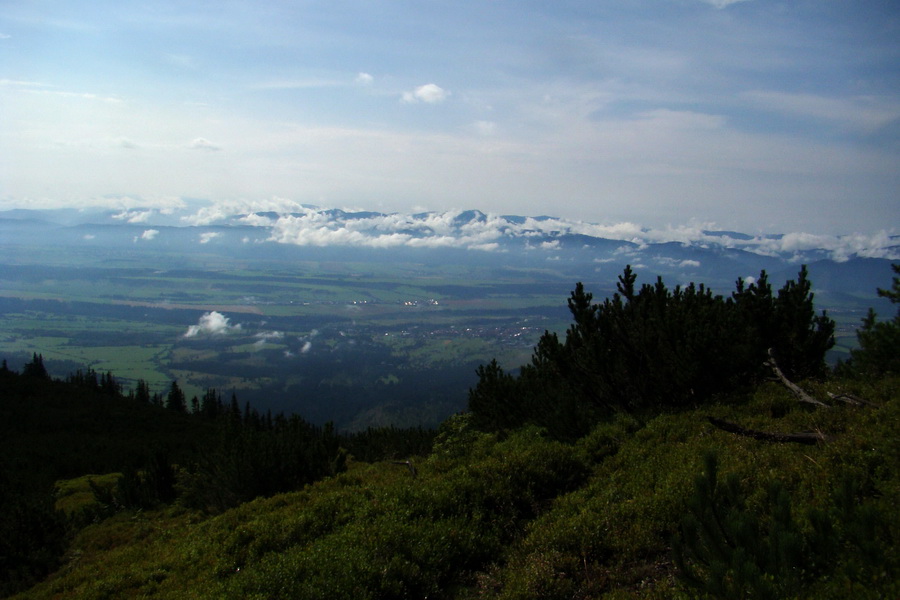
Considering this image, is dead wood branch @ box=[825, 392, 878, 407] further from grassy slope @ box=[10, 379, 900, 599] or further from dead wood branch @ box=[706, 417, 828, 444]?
dead wood branch @ box=[706, 417, 828, 444]

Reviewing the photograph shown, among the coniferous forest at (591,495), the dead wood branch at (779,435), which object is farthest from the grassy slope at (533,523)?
the dead wood branch at (779,435)

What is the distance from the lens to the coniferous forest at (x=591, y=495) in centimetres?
486

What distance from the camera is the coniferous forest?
4.86 m

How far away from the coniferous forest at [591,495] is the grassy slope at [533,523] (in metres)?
0.04

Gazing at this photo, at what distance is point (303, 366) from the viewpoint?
193375 millimetres

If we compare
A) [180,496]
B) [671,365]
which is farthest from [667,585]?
[180,496]

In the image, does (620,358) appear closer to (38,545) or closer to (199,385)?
(38,545)

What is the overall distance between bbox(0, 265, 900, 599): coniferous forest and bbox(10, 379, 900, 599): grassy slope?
1.6 inches

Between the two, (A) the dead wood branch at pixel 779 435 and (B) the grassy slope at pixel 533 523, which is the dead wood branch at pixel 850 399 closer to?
(B) the grassy slope at pixel 533 523

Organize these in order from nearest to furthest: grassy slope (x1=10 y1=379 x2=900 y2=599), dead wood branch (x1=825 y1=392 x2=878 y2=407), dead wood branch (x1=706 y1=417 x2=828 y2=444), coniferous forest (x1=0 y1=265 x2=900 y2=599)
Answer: coniferous forest (x1=0 y1=265 x2=900 y2=599) < grassy slope (x1=10 y1=379 x2=900 y2=599) < dead wood branch (x1=706 y1=417 x2=828 y2=444) < dead wood branch (x1=825 y1=392 x2=878 y2=407)

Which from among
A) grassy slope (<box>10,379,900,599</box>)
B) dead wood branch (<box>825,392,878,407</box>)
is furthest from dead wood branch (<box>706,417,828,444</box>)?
dead wood branch (<box>825,392,878,407</box>)

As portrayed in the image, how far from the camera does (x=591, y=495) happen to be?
914cm

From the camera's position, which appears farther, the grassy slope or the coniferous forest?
the grassy slope

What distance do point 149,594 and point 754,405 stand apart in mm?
13271
